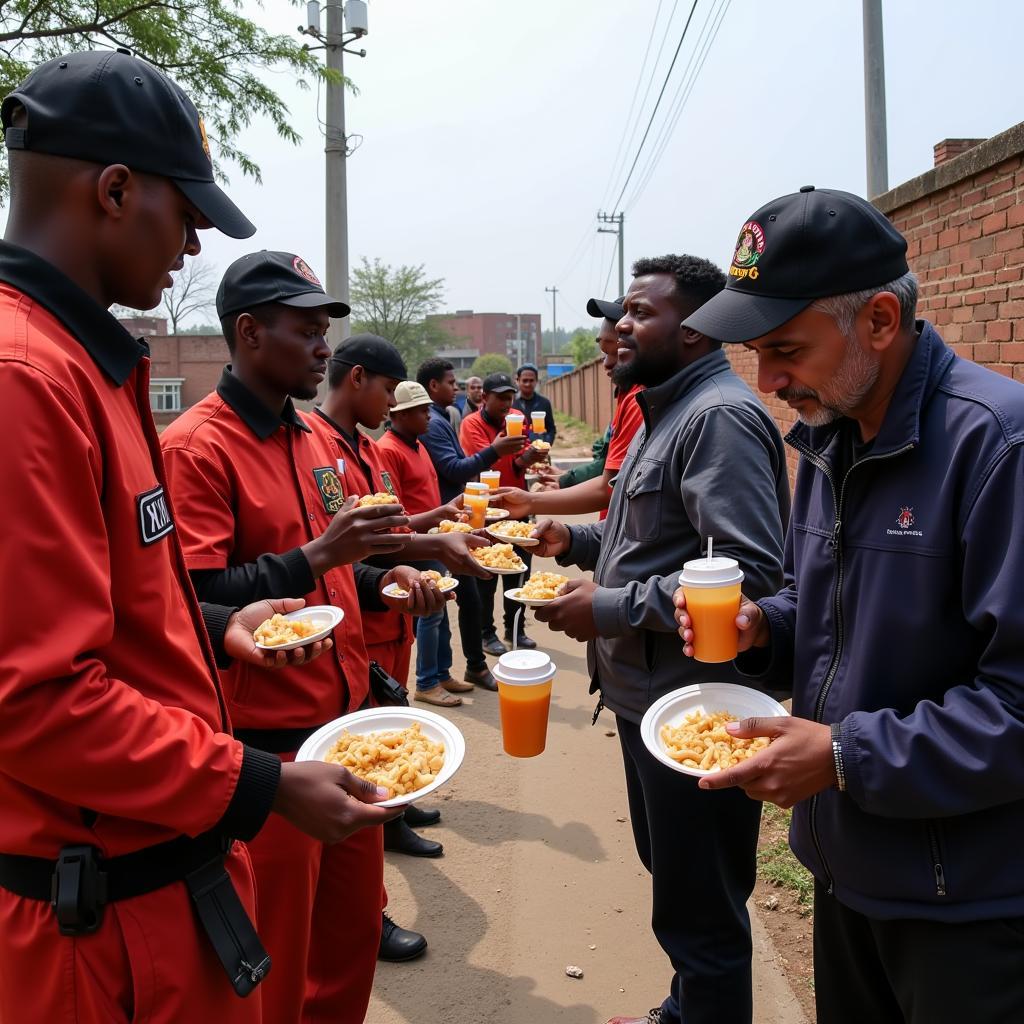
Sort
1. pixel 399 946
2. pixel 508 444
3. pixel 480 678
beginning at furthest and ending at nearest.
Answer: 1. pixel 508 444
2. pixel 480 678
3. pixel 399 946

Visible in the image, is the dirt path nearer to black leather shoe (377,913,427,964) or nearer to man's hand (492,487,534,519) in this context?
black leather shoe (377,913,427,964)

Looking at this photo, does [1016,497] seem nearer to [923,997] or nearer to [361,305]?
[923,997]

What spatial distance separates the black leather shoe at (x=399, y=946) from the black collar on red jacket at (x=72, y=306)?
2.88m

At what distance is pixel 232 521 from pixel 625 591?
1.27 metres

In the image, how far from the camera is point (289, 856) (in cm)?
228

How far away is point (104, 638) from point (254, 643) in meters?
0.98

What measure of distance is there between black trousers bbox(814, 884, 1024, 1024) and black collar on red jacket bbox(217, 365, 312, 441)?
7.02ft

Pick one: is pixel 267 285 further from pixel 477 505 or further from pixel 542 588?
pixel 477 505

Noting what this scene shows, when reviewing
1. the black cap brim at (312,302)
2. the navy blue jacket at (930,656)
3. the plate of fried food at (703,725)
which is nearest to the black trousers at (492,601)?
the black cap brim at (312,302)

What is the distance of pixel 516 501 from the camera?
519cm

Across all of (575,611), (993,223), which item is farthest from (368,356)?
(993,223)

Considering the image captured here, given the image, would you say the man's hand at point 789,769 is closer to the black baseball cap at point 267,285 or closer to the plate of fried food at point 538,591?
the plate of fried food at point 538,591

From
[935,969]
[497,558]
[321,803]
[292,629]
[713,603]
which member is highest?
[713,603]

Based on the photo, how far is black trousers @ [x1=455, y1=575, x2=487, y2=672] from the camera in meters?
6.53
